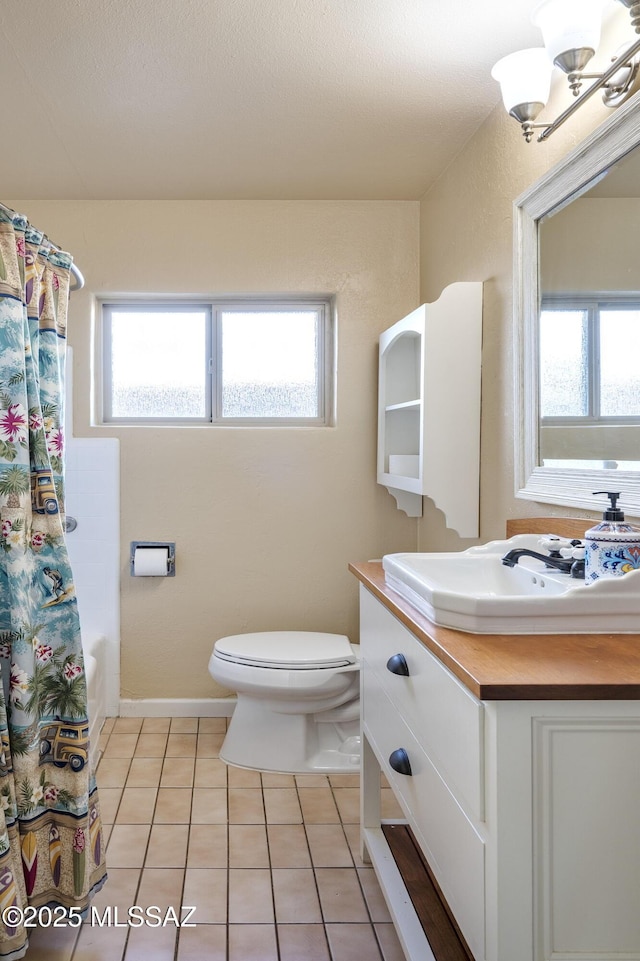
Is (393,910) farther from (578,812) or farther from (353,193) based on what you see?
(353,193)

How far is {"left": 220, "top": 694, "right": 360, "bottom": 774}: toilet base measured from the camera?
8.38 feet

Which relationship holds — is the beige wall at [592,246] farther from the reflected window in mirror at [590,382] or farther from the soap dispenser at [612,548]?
the soap dispenser at [612,548]

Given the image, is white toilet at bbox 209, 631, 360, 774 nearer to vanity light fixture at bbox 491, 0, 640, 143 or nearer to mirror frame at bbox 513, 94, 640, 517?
mirror frame at bbox 513, 94, 640, 517

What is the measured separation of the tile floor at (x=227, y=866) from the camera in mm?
1617

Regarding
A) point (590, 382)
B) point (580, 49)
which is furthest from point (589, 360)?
point (580, 49)

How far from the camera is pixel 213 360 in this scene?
3188 millimetres

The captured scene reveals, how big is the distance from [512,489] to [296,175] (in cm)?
150

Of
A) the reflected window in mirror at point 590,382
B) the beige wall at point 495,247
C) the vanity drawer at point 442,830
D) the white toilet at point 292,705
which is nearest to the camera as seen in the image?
the vanity drawer at point 442,830

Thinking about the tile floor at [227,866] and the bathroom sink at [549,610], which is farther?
the tile floor at [227,866]

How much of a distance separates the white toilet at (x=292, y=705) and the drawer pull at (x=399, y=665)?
1.16 m

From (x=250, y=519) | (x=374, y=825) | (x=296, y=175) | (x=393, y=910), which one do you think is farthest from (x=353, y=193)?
(x=393, y=910)

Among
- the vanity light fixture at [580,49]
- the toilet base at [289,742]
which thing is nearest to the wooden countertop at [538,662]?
the vanity light fixture at [580,49]

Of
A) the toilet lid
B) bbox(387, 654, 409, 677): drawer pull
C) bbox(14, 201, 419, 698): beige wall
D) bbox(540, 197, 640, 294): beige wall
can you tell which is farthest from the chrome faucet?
bbox(14, 201, 419, 698): beige wall

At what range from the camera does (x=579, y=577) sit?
140cm
